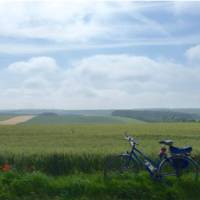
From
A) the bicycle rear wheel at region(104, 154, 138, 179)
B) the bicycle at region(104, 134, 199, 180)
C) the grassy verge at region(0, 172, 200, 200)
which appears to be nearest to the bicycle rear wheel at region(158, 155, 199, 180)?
the bicycle at region(104, 134, 199, 180)

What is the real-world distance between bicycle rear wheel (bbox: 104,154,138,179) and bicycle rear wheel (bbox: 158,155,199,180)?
→ 96 cm

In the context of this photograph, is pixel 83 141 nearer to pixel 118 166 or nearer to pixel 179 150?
pixel 118 166

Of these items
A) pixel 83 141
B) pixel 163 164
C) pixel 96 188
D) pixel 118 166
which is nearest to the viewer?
pixel 96 188

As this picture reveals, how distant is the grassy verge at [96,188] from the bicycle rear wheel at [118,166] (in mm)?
283

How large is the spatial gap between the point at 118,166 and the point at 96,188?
158 cm

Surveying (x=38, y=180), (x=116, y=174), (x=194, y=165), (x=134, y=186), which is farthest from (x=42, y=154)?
(x=194, y=165)

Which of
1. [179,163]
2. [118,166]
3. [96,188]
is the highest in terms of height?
[179,163]

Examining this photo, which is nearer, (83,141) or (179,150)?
(179,150)

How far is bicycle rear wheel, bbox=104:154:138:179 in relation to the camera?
9.69 metres

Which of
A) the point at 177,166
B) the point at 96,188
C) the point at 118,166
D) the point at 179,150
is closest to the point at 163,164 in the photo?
the point at 177,166

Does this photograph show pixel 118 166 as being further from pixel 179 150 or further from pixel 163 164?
pixel 179 150

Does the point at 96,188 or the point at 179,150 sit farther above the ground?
the point at 179,150

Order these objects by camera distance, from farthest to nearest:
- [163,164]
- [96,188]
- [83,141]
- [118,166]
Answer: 1. [83,141]
2. [118,166]
3. [163,164]
4. [96,188]

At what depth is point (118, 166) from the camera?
10305 millimetres
